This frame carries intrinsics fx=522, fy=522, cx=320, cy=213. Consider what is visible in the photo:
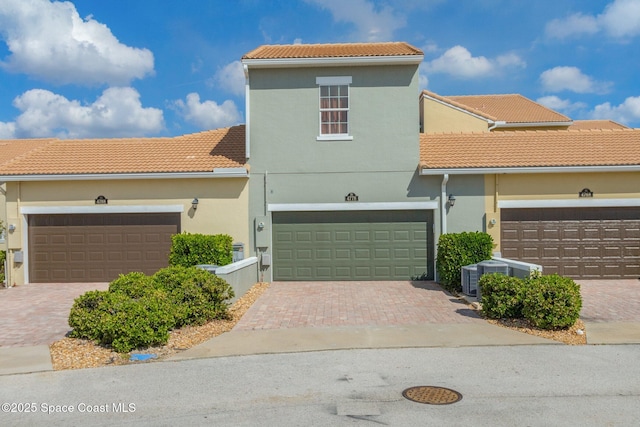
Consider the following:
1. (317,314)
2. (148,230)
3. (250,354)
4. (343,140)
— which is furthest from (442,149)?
(250,354)

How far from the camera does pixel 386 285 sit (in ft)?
47.9

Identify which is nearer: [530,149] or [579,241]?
[579,241]

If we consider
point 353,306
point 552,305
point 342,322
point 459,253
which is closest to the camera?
point 552,305

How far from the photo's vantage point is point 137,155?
16531 mm

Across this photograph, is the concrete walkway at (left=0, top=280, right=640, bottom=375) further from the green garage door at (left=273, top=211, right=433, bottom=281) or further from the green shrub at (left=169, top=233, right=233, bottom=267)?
the green shrub at (left=169, top=233, right=233, bottom=267)

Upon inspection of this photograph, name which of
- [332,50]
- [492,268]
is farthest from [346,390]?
[332,50]

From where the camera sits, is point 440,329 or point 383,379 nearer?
point 383,379

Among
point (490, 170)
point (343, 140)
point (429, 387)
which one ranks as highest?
point (343, 140)

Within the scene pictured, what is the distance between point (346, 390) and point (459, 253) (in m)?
8.26

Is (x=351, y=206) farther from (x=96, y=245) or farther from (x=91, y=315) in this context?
(x=91, y=315)

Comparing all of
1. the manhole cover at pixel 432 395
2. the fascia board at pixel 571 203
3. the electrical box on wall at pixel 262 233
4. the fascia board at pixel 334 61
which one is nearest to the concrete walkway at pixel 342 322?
the electrical box on wall at pixel 262 233

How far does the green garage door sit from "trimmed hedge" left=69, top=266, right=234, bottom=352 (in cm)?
510

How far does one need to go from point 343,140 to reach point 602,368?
9922 mm

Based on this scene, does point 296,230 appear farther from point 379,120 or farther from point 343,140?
point 379,120
